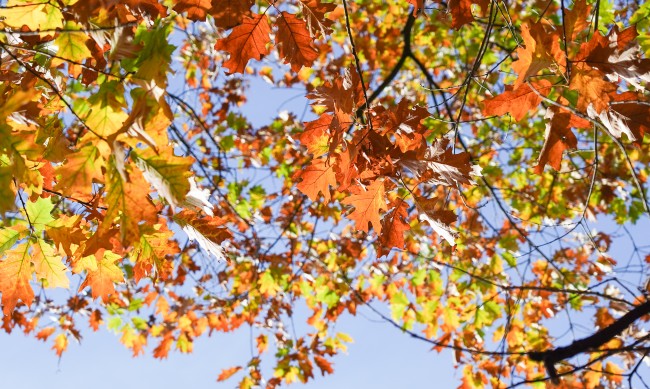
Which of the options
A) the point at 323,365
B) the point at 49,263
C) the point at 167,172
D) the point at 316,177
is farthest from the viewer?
the point at 323,365

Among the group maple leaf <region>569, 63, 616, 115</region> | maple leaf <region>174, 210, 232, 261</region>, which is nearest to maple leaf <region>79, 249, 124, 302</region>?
maple leaf <region>174, 210, 232, 261</region>

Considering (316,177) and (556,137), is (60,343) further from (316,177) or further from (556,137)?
(556,137)

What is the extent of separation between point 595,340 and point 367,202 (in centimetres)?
106

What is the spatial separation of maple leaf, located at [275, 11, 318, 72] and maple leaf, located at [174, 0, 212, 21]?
0.29 metres

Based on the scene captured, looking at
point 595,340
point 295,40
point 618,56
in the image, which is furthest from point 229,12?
point 595,340

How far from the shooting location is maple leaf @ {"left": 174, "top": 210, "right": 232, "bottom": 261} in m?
1.76

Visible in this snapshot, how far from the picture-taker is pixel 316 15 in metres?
1.93

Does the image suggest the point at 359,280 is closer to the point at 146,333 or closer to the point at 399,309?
the point at 399,309

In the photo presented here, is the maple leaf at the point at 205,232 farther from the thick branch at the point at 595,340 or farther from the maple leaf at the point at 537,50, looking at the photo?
the thick branch at the point at 595,340

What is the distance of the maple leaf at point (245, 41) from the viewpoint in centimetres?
179

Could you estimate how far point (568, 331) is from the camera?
11.8 ft

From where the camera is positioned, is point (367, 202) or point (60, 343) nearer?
point (367, 202)

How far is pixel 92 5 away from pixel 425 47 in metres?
6.03

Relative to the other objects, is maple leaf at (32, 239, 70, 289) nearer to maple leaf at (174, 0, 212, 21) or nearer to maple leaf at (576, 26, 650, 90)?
maple leaf at (174, 0, 212, 21)
